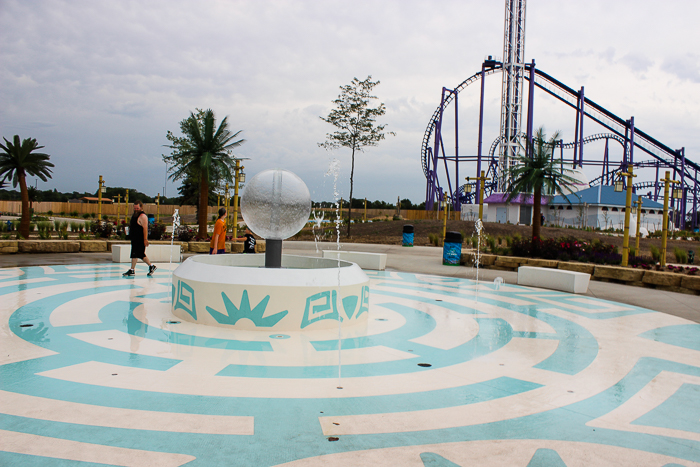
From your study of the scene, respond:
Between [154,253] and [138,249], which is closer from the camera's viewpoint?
[138,249]

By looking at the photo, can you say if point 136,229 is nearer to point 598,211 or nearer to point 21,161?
point 21,161

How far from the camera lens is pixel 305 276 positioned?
6.85 metres

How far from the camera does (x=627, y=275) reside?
14062 millimetres

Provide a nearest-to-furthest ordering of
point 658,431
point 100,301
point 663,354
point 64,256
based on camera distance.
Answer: point 658,431 < point 663,354 < point 100,301 < point 64,256

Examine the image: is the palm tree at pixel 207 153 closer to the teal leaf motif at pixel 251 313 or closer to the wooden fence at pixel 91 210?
the teal leaf motif at pixel 251 313

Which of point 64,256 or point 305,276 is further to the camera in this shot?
point 64,256

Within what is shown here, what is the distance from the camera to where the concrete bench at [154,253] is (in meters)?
15.1

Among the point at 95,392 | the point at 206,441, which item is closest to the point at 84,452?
the point at 206,441

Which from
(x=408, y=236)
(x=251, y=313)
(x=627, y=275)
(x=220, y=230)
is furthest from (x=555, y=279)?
(x=408, y=236)

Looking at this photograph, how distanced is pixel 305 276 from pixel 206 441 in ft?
11.8

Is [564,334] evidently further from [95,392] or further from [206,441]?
[95,392]

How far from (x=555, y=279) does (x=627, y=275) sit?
292 cm

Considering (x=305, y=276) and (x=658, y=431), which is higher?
(x=305, y=276)

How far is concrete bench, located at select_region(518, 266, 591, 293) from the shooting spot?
12.2m
